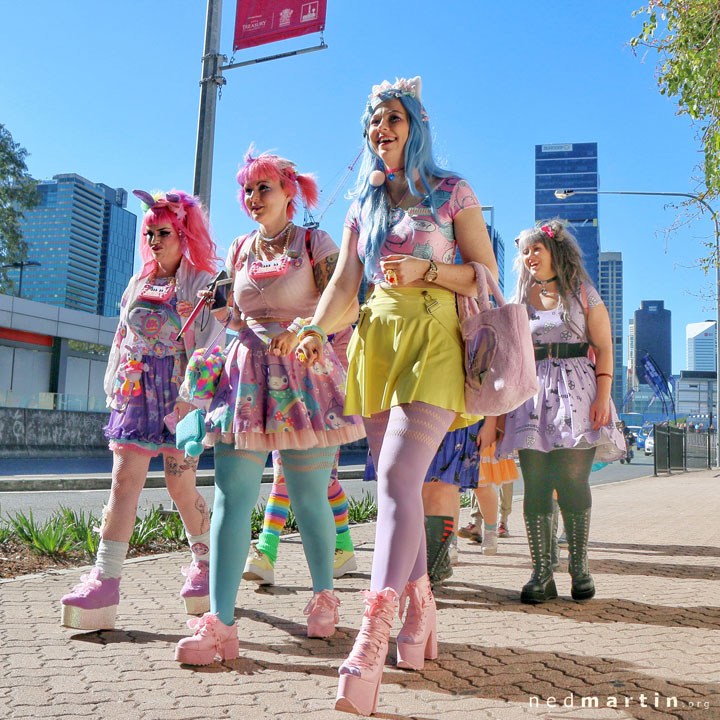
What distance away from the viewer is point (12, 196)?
3944cm

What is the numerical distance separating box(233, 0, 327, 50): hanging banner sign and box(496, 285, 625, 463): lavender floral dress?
6276 millimetres

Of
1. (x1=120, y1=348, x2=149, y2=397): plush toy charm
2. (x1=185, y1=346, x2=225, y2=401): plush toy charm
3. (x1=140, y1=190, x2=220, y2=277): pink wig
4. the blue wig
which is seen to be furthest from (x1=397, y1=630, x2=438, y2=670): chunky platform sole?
(x1=140, y1=190, x2=220, y2=277): pink wig

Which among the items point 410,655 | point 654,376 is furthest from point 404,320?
point 654,376

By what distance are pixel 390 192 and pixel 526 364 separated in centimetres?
94

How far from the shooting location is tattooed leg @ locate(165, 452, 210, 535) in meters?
4.23

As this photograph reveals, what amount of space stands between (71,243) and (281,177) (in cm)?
12259

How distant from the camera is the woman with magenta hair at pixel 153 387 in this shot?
382cm

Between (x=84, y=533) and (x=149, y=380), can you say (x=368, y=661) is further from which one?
(x=84, y=533)

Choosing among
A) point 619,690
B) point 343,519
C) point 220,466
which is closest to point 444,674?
point 619,690

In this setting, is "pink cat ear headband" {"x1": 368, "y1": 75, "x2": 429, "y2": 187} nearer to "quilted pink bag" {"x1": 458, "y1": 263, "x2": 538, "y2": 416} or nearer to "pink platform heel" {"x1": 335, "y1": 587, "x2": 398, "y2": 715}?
"quilted pink bag" {"x1": 458, "y1": 263, "x2": 538, "y2": 416}

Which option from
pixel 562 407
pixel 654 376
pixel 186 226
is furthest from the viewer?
pixel 654 376

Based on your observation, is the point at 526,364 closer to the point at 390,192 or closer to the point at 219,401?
the point at 390,192

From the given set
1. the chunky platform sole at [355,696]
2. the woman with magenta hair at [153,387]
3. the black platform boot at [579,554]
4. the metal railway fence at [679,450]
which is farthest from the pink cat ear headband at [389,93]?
the metal railway fence at [679,450]

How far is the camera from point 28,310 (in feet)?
112
